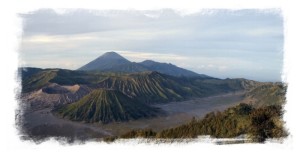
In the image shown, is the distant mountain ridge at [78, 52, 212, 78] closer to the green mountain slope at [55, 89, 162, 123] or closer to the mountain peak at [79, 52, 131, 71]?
the mountain peak at [79, 52, 131, 71]

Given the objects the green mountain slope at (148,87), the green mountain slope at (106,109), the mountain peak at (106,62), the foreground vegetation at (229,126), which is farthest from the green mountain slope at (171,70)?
the foreground vegetation at (229,126)

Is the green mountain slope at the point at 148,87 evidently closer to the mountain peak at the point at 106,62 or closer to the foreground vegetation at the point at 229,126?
the mountain peak at the point at 106,62

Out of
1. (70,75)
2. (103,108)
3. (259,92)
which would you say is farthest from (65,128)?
(259,92)

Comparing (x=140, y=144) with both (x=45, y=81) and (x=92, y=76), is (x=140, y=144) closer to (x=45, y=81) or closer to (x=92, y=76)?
(x=45, y=81)

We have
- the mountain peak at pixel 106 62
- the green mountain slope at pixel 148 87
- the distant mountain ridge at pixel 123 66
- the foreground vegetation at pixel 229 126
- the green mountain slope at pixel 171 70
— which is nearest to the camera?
the foreground vegetation at pixel 229 126

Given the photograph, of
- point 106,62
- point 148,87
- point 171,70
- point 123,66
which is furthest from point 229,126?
point 171,70

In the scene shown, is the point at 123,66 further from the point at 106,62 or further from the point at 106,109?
the point at 106,109

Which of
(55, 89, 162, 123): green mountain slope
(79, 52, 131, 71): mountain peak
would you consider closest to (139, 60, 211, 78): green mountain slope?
(79, 52, 131, 71): mountain peak

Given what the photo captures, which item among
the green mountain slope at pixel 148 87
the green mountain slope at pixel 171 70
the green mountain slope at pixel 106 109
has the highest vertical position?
the green mountain slope at pixel 171 70
